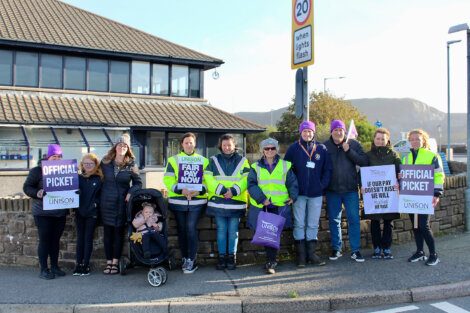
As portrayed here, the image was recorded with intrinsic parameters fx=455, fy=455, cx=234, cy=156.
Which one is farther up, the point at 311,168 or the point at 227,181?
the point at 311,168

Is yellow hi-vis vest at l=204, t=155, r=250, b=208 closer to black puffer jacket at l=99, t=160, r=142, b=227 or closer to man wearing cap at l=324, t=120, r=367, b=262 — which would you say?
black puffer jacket at l=99, t=160, r=142, b=227

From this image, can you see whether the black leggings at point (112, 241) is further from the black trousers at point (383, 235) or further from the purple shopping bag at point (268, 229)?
the black trousers at point (383, 235)

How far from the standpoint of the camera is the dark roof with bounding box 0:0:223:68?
67.6 ft

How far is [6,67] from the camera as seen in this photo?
19766mm

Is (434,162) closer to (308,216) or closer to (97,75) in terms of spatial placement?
(308,216)

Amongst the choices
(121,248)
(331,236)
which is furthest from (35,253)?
(331,236)

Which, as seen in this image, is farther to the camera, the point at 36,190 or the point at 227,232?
the point at 227,232

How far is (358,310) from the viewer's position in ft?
17.9

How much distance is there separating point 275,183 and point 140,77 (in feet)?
58.5

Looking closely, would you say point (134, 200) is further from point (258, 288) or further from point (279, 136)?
point (279, 136)

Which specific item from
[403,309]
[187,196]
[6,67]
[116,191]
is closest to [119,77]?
[6,67]

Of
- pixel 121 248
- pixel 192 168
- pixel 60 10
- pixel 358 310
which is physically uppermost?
pixel 60 10

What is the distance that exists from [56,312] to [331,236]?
4.27 m

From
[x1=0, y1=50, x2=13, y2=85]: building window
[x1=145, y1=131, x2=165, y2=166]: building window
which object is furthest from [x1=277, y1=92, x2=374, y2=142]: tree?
[x1=0, y1=50, x2=13, y2=85]: building window
